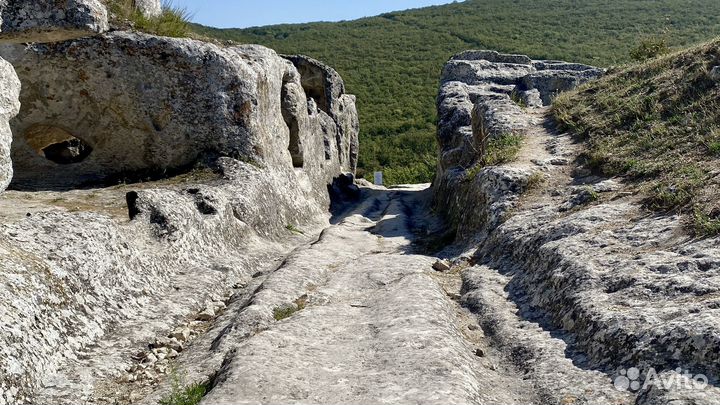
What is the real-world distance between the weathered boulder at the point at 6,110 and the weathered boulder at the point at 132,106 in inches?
286

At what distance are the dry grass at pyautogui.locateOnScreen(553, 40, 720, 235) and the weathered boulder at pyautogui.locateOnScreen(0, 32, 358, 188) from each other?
28.0 feet

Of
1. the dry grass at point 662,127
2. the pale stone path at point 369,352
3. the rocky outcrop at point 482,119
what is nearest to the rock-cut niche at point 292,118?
the rocky outcrop at point 482,119

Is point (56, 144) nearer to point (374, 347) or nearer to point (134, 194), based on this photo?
point (134, 194)

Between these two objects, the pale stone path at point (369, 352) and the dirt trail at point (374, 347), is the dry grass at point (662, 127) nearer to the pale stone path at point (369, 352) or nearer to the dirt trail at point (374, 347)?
the dirt trail at point (374, 347)

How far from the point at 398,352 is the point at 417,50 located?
3140 inches

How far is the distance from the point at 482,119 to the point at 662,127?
6783mm

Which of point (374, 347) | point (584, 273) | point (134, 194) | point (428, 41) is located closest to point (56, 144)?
point (134, 194)

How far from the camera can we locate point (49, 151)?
1912 cm

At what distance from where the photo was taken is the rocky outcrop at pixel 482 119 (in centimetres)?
1454

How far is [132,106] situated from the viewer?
15.5m

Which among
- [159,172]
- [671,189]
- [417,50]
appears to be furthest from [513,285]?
[417,50]

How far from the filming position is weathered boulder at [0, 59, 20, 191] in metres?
7.18

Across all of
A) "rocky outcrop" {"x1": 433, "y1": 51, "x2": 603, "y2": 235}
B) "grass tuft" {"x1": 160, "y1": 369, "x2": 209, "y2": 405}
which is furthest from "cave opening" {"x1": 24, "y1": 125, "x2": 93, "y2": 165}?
"grass tuft" {"x1": 160, "y1": 369, "x2": 209, "y2": 405}

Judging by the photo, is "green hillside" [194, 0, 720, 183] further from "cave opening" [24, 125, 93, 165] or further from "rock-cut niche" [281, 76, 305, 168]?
"cave opening" [24, 125, 93, 165]
